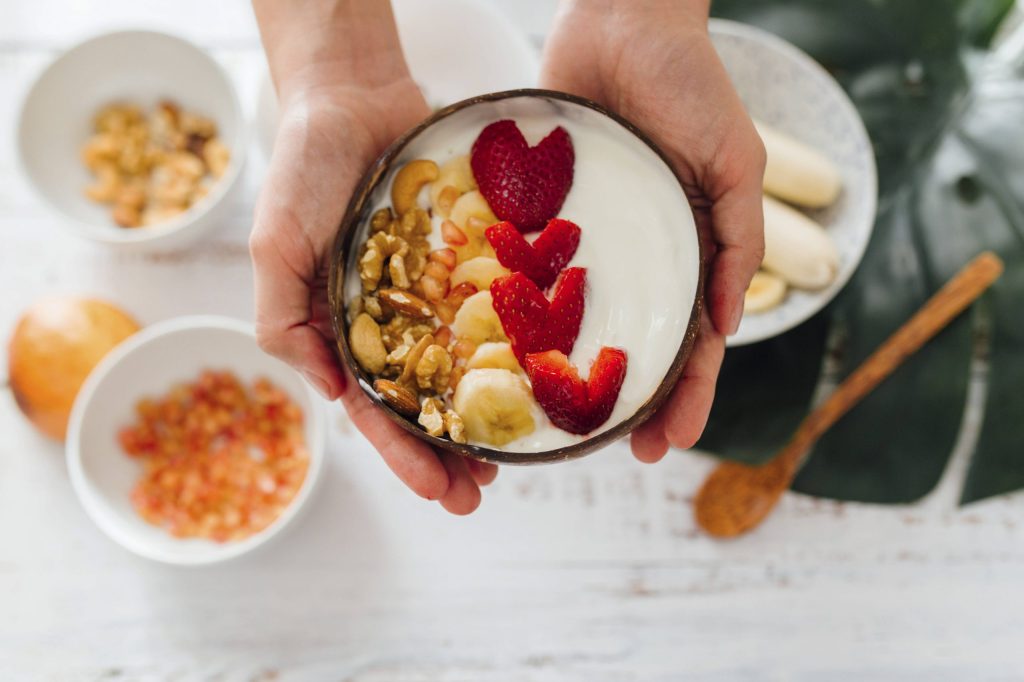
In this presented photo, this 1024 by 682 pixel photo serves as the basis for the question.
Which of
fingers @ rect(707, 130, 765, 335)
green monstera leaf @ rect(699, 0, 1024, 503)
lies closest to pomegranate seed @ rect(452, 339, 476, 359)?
→ fingers @ rect(707, 130, 765, 335)

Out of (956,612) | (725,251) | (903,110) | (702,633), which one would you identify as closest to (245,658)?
(702,633)

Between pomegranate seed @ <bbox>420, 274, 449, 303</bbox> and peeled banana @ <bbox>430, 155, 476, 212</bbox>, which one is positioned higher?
peeled banana @ <bbox>430, 155, 476, 212</bbox>

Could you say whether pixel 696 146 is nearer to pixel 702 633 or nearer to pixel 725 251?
pixel 725 251

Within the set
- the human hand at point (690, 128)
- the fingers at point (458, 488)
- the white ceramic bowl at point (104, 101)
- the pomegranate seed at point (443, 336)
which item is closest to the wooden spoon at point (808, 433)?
the human hand at point (690, 128)

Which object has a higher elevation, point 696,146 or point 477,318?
point 696,146

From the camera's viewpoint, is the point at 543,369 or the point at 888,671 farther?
the point at 888,671

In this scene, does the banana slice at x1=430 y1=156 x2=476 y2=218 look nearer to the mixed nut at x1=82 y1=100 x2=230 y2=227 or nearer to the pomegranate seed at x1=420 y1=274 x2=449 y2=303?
the pomegranate seed at x1=420 y1=274 x2=449 y2=303
